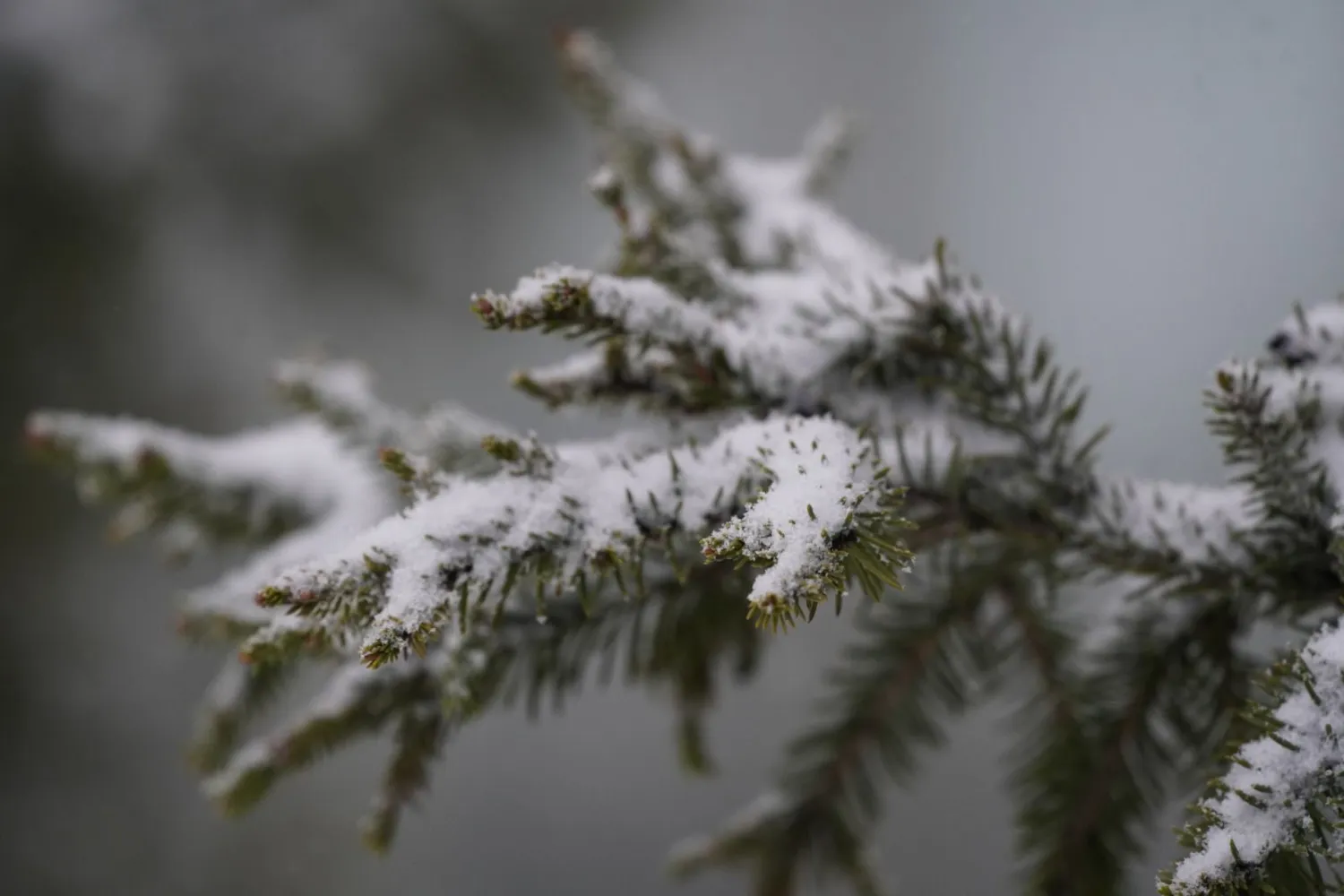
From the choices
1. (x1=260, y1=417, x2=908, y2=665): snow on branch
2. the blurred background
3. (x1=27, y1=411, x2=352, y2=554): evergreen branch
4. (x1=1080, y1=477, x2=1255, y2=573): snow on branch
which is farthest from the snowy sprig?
the blurred background

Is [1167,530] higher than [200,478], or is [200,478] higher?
[200,478]

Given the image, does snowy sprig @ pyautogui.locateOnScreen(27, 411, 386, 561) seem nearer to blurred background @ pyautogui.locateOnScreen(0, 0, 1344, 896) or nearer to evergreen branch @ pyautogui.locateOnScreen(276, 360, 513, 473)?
evergreen branch @ pyautogui.locateOnScreen(276, 360, 513, 473)

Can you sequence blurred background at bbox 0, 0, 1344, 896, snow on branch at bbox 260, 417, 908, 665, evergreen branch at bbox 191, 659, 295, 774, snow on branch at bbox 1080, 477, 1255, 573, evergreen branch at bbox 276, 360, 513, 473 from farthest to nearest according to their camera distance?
blurred background at bbox 0, 0, 1344, 896
evergreen branch at bbox 191, 659, 295, 774
evergreen branch at bbox 276, 360, 513, 473
snow on branch at bbox 1080, 477, 1255, 573
snow on branch at bbox 260, 417, 908, 665

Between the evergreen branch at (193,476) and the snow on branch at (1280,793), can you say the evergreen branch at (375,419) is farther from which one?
the snow on branch at (1280,793)

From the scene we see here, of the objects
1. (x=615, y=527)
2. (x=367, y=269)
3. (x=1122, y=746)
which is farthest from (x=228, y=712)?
(x=367, y=269)

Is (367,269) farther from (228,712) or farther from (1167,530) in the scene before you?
(1167,530)

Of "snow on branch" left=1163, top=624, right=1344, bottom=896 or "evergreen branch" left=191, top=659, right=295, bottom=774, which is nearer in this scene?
Answer: "snow on branch" left=1163, top=624, right=1344, bottom=896

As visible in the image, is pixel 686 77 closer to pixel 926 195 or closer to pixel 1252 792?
pixel 926 195
